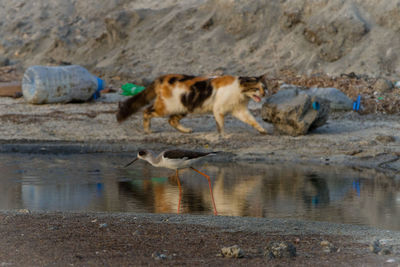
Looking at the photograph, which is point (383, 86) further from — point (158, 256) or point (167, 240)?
point (158, 256)

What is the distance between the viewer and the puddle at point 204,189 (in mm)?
6887

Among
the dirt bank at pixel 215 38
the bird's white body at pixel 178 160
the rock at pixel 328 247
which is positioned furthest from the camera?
the dirt bank at pixel 215 38

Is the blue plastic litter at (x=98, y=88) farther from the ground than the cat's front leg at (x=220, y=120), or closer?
farther from the ground

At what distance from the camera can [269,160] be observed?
33.6 feet

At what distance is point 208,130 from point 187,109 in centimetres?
90

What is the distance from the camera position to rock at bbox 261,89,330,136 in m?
11.2

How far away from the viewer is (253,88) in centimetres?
1125

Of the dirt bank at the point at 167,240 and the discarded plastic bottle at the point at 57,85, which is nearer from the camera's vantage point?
the dirt bank at the point at 167,240

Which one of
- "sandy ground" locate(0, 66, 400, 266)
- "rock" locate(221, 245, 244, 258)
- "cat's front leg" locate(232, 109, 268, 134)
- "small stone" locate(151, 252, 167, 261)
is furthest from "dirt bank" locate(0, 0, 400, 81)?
"small stone" locate(151, 252, 167, 261)

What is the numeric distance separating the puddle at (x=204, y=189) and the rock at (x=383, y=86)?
18.6ft

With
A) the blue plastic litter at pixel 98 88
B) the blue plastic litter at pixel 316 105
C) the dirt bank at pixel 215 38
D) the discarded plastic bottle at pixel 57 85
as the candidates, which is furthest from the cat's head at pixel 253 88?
the dirt bank at pixel 215 38

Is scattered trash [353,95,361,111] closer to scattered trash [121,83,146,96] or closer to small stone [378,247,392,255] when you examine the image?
scattered trash [121,83,146,96]

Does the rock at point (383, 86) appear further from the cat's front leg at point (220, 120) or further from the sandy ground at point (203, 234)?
the cat's front leg at point (220, 120)

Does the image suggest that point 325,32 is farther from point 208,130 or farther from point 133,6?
point 133,6
